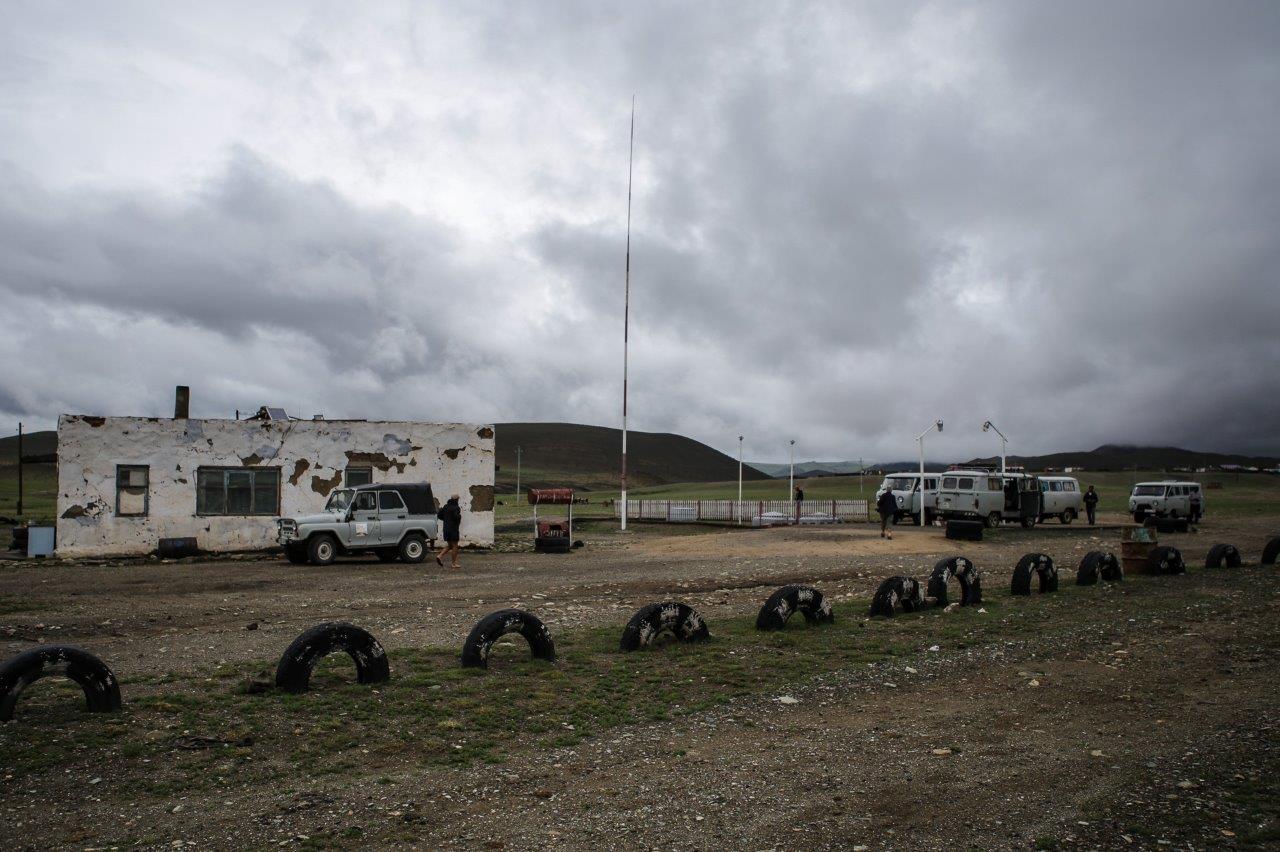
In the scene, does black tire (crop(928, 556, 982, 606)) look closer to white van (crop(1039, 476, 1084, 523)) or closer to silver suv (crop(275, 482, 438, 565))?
silver suv (crop(275, 482, 438, 565))

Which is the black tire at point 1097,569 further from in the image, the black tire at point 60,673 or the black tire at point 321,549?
the black tire at point 321,549

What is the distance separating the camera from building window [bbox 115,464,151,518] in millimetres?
24891

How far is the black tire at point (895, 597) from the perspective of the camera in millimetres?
12922

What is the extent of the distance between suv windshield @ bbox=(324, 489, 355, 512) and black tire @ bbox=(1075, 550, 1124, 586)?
681 inches

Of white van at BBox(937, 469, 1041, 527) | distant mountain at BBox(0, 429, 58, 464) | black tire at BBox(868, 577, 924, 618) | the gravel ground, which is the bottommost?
the gravel ground

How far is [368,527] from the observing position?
23266mm

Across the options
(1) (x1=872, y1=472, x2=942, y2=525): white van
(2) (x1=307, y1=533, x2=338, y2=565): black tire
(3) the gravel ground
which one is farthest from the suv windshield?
(1) (x1=872, y1=472, x2=942, y2=525): white van

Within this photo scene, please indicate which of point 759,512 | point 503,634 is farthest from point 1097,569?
point 759,512

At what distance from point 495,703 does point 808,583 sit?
11.2 metres

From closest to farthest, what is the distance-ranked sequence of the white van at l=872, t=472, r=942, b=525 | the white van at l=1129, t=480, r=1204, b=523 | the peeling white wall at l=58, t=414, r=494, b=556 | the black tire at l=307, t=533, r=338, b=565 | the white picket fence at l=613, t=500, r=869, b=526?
the black tire at l=307, t=533, r=338, b=565
the peeling white wall at l=58, t=414, r=494, b=556
the white van at l=872, t=472, r=942, b=525
the white van at l=1129, t=480, r=1204, b=523
the white picket fence at l=613, t=500, r=869, b=526

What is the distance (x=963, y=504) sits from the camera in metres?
A: 35.7

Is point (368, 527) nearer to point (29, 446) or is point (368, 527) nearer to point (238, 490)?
point (238, 490)

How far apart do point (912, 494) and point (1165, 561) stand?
65.7 ft

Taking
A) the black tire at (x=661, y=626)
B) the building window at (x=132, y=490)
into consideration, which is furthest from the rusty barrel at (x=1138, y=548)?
the building window at (x=132, y=490)
